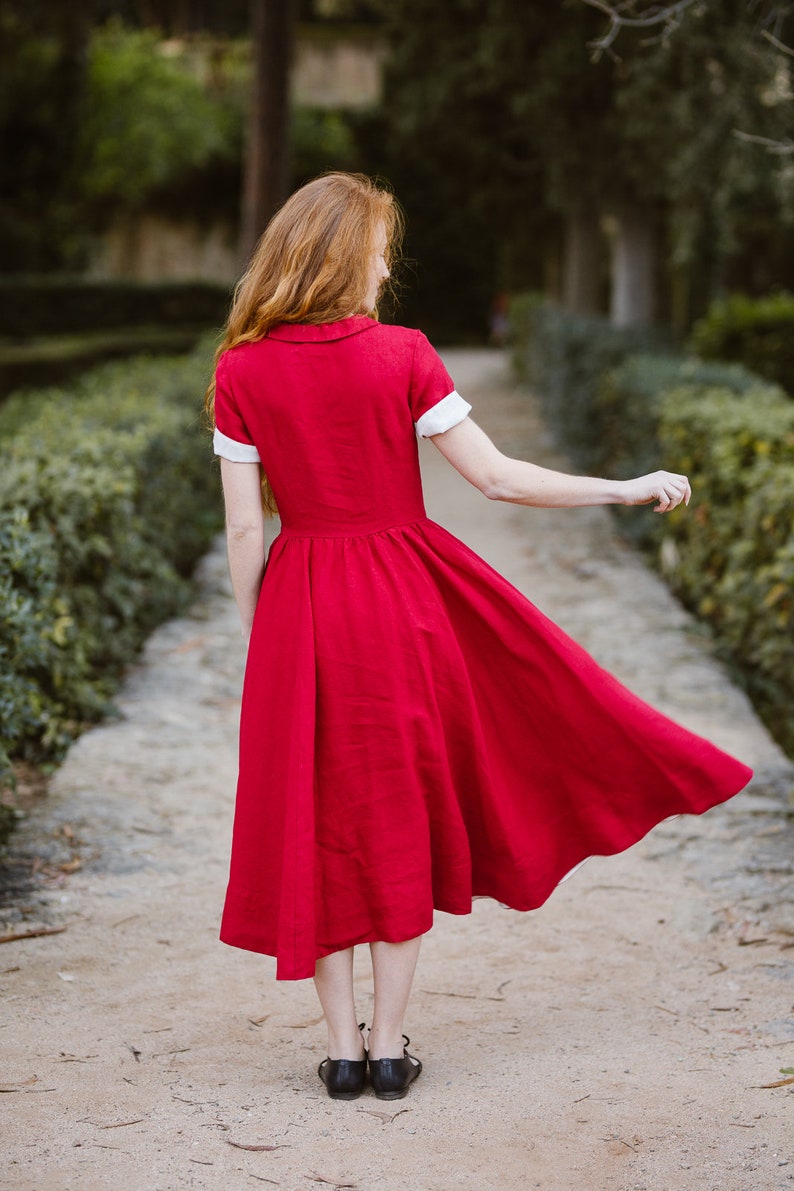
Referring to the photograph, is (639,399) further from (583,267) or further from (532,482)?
(583,267)

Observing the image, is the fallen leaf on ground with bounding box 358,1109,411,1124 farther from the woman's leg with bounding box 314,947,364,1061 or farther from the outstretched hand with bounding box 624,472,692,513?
the outstretched hand with bounding box 624,472,692,513

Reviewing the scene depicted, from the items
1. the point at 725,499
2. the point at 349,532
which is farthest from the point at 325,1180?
the point at 725,499

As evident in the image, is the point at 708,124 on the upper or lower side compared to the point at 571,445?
upper

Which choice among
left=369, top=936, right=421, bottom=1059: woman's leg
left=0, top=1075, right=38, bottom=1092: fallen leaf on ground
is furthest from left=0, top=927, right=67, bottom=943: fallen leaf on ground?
left=369, top=936, right=421, bottom=1059: woman's leg

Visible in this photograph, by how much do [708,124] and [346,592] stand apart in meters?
7.72

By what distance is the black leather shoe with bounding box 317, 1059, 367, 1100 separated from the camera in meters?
2.95

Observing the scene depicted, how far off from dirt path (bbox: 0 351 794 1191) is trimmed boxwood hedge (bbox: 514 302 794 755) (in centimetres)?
64

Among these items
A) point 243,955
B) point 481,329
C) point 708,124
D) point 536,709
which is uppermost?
point 708,124

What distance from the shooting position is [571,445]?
1314 cm

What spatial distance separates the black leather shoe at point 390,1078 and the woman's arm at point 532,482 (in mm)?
1288

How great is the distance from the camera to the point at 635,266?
610 inches

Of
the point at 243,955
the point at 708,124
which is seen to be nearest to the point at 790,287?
the point at 708,124

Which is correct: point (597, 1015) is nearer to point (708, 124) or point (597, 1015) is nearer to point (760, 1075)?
point (760, 1075)

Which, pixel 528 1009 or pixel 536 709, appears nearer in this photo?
pixel 536 709
